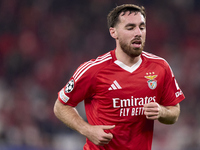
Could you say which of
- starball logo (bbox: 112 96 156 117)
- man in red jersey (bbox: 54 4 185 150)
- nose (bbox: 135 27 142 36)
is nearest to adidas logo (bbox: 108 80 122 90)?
man in red jersey (bbox: 54 4 185 150)

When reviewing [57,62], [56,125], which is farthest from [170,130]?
[57,62]

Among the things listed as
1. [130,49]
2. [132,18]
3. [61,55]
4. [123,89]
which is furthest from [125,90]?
[61,55]

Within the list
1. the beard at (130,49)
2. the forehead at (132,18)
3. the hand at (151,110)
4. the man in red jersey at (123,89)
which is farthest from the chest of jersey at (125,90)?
the forehead at (132,18)

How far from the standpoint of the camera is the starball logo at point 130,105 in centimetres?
341

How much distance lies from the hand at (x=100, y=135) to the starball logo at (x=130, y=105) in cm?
28

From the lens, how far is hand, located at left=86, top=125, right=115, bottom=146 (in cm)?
316

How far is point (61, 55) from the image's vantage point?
10109 millimetres

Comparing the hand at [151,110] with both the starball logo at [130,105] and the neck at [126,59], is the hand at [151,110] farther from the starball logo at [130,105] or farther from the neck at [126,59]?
the neck at [126,59]

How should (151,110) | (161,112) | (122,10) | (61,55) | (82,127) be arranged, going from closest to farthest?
(151,110), (161,112), (82,127), (122,10), (61,55)

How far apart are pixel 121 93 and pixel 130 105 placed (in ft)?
0.48

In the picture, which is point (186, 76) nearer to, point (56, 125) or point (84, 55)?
point (84, 55)

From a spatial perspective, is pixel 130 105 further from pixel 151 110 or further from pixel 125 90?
pixel 151 110

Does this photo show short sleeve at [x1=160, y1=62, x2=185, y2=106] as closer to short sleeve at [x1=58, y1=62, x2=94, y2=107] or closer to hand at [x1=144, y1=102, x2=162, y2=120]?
hand at [x1=144, y1=102, x2=162, y2=120]

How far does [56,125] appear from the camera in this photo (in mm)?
8781
